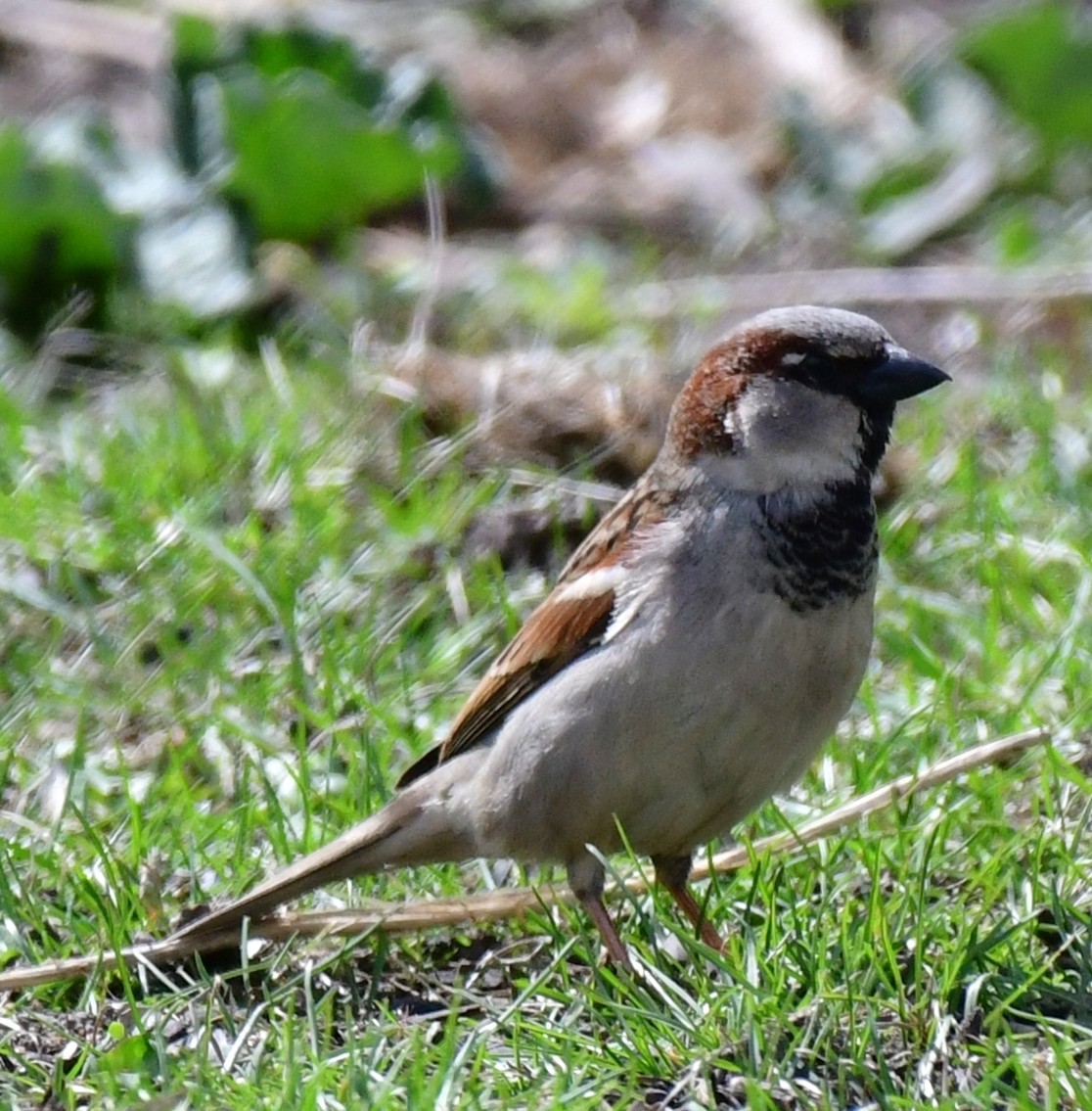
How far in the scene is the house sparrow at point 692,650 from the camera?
2.96 meters

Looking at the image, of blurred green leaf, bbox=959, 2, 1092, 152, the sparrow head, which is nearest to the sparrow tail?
the sparrow head

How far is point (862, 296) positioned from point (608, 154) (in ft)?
6.48

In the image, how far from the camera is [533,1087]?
8.52 ft

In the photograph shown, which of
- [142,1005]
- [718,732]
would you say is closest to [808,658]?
[718,732]

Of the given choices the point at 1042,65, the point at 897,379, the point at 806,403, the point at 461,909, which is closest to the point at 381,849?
the point at 461,909

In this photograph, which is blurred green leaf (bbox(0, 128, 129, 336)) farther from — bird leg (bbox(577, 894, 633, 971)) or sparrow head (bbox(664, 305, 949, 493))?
bird leg (bbox(577, 894, 633, 971))

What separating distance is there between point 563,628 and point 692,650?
315mm

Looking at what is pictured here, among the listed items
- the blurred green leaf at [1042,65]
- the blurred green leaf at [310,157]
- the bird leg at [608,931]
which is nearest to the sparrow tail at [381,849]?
the bird leg at [608,931]

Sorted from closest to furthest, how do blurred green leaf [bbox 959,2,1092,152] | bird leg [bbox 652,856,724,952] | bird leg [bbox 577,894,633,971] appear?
bird leg [bbox 577,894,633,971], bird leg [bbox 652,856,724,952], blurred green leaf [bbox 959,2,1092,152]

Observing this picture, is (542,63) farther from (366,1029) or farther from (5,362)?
(366,1029)

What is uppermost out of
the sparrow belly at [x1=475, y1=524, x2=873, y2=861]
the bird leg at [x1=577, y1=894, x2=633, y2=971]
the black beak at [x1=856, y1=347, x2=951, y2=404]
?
the black beak at [x1=856, y1=347, x2=951, y2=404]

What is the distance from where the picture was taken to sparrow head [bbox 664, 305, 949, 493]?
10.2 ft

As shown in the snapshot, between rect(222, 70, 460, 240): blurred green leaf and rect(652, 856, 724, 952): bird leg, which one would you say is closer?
rect(652, 856, 724, 952): bird leg

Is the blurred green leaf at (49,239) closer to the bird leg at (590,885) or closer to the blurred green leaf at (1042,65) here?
the blurred green leaf at (1042,65)
